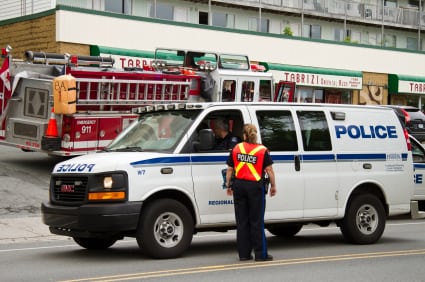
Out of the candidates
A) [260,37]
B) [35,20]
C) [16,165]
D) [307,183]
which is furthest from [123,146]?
[260,37]

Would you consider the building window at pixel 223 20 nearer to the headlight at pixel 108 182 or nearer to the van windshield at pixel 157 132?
the van windshield at pixel 157 132

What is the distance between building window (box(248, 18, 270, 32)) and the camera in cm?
4347

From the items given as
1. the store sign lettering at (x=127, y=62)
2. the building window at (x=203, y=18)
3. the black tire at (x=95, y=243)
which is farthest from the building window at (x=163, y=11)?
the black tire at (x=95, y=243)

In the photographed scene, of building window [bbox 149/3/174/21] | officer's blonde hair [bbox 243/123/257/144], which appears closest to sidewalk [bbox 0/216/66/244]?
officer's blonde hair [bbox 243/123/257/144]

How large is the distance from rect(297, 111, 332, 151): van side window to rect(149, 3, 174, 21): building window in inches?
1138

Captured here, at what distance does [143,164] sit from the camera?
9508mm

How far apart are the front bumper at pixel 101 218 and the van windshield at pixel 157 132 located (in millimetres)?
1042

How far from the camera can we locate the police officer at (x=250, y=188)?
31.3 feet

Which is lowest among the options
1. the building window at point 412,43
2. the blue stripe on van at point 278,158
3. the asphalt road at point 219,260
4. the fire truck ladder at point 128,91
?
the asphalt road at point 219,260

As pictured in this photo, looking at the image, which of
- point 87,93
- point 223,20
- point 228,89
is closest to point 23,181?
point 87,93

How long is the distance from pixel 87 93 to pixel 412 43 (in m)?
39.2

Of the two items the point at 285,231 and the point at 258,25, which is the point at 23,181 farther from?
the point at 258,25

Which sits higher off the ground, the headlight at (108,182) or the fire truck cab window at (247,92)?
the fire truck cab window at (247,92)

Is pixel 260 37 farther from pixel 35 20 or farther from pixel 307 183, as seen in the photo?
pixel 307 183
